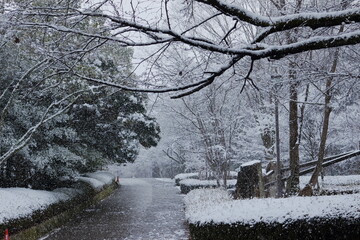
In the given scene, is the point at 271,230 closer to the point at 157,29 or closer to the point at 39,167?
the point at 157,29

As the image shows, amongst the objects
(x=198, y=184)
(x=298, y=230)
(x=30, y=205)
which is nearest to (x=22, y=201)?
(x=30, y=205)

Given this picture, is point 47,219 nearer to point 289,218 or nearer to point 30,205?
point 30,205

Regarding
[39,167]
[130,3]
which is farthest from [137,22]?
[39,167]

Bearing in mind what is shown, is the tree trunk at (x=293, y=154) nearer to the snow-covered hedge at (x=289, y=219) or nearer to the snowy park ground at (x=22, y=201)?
the snow-covered hedge at (x=289, y=219)

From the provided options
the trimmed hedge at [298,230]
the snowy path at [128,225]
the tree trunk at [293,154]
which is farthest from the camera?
the tree trunk at [293,154]

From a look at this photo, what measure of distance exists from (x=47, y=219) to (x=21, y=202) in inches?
58.5

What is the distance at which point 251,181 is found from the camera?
1171 cm

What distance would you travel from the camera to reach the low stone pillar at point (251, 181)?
38.1 ft

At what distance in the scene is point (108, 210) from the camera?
1694 centimetres

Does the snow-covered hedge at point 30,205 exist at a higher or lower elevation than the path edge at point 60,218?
higher

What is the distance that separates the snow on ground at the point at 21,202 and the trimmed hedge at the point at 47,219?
0.15 meters

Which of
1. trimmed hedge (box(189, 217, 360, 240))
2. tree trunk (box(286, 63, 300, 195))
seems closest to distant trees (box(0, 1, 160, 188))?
tree trunk (box(286, 63, 300, 195))

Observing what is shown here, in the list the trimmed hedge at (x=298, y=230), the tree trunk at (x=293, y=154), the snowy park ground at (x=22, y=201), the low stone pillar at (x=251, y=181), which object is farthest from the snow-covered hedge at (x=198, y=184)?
the trimmed hedge at (x=298, y=230)

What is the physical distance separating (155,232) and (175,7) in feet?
30.4
